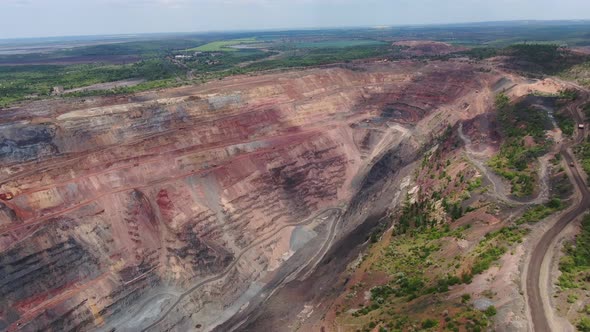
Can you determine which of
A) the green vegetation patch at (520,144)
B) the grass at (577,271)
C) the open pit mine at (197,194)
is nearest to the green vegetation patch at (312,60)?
the open pit mine at (197,194)

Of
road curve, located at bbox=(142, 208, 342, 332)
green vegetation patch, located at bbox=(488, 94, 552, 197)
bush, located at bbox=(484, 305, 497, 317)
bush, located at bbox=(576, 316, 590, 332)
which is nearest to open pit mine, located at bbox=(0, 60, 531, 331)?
road curve, located at bbox=(142, 208, 342, 332)

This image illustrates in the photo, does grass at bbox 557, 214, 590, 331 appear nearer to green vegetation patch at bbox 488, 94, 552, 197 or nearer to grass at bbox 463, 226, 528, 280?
grass at bbox 463, 226, 528, 280

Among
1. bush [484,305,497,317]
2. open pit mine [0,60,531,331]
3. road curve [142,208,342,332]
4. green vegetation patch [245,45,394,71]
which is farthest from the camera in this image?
green vegetation patch [245,45,394,71]

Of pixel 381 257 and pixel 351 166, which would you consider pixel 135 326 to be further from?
pixel 351 166

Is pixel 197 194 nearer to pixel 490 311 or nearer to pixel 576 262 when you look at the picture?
pixel 490 311

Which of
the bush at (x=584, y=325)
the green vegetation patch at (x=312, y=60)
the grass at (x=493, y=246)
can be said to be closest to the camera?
the bush at (x=584, y=325)

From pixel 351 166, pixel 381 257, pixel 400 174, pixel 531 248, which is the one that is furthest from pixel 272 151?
pixel 531 248

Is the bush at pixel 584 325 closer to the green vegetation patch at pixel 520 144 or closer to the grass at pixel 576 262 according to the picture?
the grass at pixel 576 262
